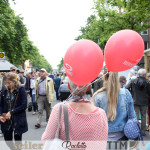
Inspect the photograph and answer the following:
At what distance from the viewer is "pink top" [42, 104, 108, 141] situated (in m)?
1.94

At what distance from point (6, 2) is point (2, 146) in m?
11.3

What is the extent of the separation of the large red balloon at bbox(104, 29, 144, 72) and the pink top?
2.79 ft

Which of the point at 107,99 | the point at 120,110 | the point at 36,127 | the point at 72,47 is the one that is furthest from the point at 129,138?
the point at 36,127

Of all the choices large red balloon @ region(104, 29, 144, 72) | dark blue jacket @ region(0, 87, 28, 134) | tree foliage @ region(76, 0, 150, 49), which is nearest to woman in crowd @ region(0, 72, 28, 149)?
dark blue jacket @ region(0, 87, 28, 134)

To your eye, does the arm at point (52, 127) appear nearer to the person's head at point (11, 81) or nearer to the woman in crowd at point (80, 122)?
the woman in crowd at point (80, 122)

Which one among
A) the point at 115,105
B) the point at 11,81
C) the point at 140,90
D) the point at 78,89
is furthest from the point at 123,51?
the point at 140,90

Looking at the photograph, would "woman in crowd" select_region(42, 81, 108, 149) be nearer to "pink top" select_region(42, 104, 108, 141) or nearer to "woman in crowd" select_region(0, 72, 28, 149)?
"pink top" select_region(42, 104, 108, 141)

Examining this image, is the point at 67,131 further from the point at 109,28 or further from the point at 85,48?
the point at 109,28

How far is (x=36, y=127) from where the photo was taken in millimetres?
7418

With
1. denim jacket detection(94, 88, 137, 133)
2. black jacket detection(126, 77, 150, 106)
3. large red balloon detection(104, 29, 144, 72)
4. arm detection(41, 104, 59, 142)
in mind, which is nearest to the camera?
arm detection(41, 104, 59, 142)

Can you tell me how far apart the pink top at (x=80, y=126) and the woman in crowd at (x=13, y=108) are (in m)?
2.19

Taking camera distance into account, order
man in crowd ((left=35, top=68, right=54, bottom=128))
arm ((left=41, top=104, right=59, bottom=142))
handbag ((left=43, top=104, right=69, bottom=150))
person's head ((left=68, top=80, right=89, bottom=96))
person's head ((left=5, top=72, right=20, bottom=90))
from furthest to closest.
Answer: man in crowd ((left=35, top=68, right=54, bottom=128))
person's head ((left=5, top=72, right=20, bottom=90))
person's head ((left=68, top=80, right=89, bottom=96))
arm ((left=41, top=104, right=59, bottom=142))
handbag ((left=43, top=104, right=69, bottom=150))

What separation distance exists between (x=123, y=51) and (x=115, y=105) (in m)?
0.70

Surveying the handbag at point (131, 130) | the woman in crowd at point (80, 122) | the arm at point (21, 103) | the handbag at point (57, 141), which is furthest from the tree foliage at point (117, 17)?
the handbag at point (57, 141)
